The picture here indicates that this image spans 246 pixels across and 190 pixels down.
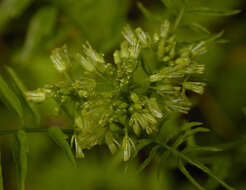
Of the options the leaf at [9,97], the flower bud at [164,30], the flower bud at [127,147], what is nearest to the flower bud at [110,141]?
the flower bud at [127,147]

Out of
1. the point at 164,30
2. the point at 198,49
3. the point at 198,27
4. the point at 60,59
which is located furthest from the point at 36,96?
the point at 198,27

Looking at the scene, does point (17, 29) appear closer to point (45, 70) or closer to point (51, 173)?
point (45, 70)

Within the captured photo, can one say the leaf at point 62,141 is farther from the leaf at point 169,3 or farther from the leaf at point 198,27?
the leaf at point 198,27

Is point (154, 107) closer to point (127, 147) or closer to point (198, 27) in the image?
point (127, 147)

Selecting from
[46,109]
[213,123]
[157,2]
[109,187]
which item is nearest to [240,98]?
[213,123]

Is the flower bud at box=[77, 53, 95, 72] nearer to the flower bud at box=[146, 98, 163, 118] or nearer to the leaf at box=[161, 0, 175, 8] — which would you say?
the flower bud at box=[146, 98, 163, 118]

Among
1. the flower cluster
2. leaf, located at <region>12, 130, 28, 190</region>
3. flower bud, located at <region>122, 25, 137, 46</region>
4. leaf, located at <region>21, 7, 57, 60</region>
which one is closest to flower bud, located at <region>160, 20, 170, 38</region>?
the flower cluster
